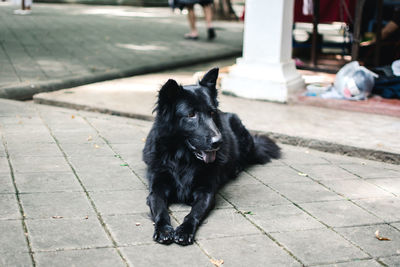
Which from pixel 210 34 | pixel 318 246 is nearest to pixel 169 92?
pixel 318 246

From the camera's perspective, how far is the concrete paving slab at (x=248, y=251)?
3.19 metres

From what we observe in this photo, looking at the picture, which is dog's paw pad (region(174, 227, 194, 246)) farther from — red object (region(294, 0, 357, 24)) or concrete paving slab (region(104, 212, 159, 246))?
red object (region(294, 0, 357, 24))

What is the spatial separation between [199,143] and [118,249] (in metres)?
1.03

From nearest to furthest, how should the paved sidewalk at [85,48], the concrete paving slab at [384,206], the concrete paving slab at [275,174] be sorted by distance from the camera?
the concrete paving slab at [384,206] < the concrete paving slab at [275,174] < the paved sidewalk at [85,48]

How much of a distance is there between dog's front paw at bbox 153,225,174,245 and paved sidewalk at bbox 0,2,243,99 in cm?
477

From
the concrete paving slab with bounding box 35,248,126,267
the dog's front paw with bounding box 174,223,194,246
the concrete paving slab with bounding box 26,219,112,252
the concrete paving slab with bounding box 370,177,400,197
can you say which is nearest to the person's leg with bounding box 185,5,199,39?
the concrete paving slab with bounding box 370,177,400,197

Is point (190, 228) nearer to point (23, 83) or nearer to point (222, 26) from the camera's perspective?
point (23, 83)

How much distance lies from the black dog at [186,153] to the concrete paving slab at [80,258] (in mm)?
424

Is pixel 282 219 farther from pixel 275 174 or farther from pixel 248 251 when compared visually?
pixel 275 174

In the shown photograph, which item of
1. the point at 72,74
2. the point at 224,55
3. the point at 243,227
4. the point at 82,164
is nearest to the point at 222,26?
the point at 224,55

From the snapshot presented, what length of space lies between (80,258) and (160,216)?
2.37 ft

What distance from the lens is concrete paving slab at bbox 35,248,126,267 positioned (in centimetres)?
303

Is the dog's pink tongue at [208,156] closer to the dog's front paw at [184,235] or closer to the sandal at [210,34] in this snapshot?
the dog's front paw at [184,235]

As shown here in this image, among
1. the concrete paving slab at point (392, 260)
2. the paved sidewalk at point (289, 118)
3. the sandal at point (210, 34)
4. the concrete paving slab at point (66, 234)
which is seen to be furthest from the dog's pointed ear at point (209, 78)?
the sandal at point (210, 34)
